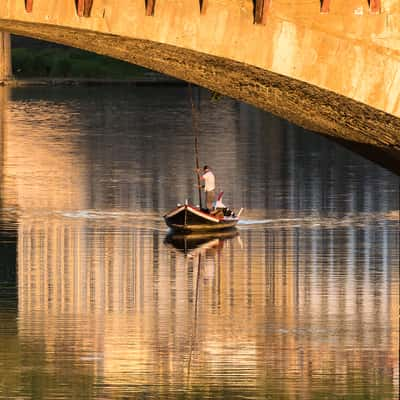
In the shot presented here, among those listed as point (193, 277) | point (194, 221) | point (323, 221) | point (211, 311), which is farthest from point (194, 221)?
point (211, 311)

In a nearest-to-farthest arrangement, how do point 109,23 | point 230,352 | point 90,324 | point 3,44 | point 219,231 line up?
point 109,23 → point 230,352 → point 90,324 → point 219,231 → point 3,44

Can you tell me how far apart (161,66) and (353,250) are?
1514 centimetres

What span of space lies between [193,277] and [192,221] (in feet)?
25.7

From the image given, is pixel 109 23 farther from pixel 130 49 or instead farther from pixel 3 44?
pixel 3 44

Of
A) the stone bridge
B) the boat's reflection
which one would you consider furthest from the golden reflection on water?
the stone bridge

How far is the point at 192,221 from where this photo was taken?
186ft

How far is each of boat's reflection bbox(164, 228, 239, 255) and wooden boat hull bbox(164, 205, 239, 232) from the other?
0.15 meters

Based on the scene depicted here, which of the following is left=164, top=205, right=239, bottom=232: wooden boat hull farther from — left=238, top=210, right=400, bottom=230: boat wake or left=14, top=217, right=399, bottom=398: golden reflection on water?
left=238, top=210, right=400, bottom=230: boat wake

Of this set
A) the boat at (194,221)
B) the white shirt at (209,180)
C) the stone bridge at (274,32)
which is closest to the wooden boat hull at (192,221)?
the boat at (194,221)

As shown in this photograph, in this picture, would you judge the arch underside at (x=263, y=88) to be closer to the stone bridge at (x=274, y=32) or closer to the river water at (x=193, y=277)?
the stone bridge at (x=274, y=32)

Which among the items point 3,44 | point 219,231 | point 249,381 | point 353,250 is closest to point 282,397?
point 249,381

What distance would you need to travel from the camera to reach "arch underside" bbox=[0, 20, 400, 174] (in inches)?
1345

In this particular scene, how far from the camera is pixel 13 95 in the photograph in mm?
131000

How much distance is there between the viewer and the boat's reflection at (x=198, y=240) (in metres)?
54.8
